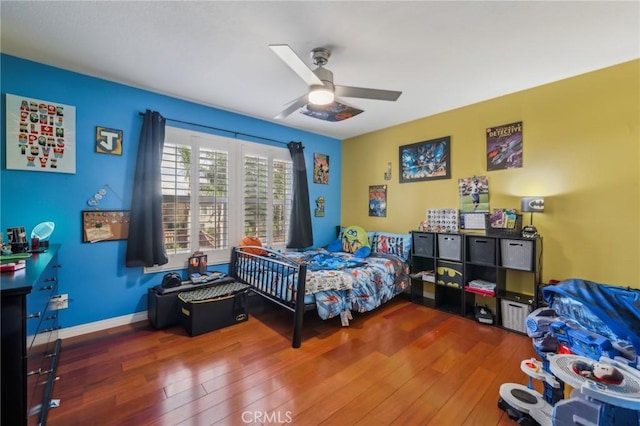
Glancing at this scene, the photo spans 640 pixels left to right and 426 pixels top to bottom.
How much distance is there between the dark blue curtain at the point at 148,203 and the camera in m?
2.79

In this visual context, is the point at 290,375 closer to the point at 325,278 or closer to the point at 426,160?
the point at 325,278

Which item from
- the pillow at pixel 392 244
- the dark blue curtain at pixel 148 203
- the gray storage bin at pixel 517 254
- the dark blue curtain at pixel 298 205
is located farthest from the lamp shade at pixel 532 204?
the dark blue curtain at pixel 148 203

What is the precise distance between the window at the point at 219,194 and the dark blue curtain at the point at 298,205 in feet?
0.37

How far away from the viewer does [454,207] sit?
11.4 ft

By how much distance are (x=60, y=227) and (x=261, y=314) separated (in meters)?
2.12

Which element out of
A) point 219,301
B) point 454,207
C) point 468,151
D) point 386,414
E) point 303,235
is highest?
point 468,151

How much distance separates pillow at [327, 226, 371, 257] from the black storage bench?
2.25m

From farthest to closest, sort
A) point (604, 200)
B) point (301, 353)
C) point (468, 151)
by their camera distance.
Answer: point (468, 151), point (604, 200), point (301, 353)

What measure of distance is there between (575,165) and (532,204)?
529 mm

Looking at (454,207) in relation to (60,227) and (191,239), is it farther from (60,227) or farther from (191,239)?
(60,227)

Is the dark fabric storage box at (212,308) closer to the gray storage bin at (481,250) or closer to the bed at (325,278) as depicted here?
the bed at (325,278)

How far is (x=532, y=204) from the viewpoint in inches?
106

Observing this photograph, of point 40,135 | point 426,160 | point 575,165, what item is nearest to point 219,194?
point 40,135

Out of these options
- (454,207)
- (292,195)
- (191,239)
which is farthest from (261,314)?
(454,207)
